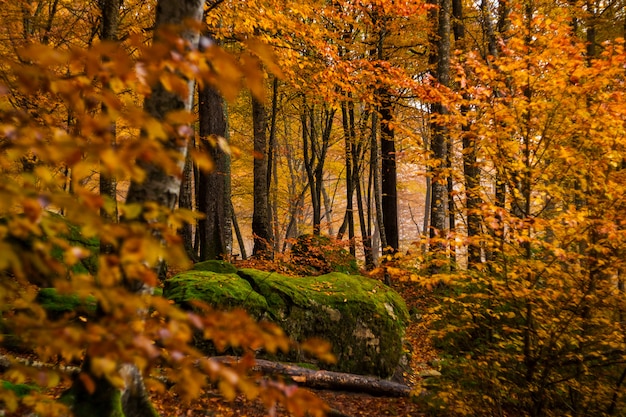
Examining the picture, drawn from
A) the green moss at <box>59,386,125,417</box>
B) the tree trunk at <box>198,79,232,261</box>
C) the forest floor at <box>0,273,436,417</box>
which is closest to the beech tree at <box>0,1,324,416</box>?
the green moss at <box>59,386,125,417</box>

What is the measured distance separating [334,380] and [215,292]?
7.25 ft

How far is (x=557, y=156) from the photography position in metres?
4.36

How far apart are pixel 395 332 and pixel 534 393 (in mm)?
2499

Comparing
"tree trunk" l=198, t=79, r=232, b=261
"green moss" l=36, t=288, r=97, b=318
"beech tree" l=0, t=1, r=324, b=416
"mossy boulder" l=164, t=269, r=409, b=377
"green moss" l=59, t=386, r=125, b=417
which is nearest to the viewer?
"beech tree" l=0, t=1, r=324, b=416

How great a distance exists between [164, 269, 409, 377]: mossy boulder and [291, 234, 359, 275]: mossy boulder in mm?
3650

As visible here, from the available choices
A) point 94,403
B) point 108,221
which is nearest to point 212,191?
point 94,403

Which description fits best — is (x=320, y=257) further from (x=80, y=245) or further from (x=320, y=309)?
(x=80, y=245)

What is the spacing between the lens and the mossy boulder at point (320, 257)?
1081cm

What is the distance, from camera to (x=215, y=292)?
18.1 feet

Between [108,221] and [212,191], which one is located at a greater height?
[212,191]

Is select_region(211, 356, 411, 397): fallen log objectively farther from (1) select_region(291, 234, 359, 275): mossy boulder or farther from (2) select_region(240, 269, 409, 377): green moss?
(1) select_region(291, 234, 359, 275): mossy boulder

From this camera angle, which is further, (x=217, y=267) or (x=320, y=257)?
(x=320, y=257)

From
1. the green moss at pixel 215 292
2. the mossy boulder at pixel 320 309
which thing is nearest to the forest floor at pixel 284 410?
the mossy boulder at pixel 320 309

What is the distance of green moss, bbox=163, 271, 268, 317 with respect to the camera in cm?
541
